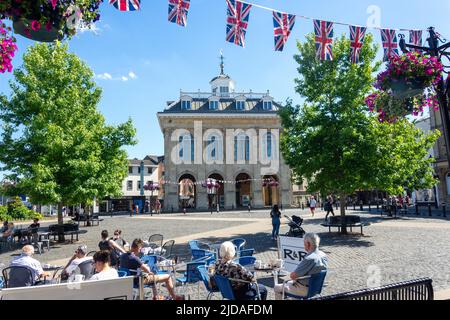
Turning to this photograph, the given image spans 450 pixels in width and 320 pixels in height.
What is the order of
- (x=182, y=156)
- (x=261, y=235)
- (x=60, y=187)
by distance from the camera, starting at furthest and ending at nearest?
(x=182, y=156) < (x=261, y=235) < (x=60, y=187)

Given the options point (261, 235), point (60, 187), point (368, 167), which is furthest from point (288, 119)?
point (60, 187)

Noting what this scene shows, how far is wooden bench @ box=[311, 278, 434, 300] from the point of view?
3.54 m

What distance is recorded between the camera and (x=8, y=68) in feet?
11.1

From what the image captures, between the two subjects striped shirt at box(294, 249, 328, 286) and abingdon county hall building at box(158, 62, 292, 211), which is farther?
abingdon county hall building at box(158, 62, 292, 211)

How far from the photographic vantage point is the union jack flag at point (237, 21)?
771 centimetres

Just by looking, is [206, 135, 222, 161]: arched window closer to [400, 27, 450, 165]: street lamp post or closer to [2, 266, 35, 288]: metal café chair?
[2, 266, 35, 288]: metal café chair

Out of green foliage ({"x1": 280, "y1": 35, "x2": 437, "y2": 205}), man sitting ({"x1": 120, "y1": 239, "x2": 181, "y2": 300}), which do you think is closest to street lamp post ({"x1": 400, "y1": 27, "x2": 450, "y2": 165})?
man sitting ({"x1": 120, "y1": 239, "x2": 181, "y2": 300})

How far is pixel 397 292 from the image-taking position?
3.84 meters

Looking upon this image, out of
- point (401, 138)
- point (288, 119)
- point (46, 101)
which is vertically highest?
point (46, 101)

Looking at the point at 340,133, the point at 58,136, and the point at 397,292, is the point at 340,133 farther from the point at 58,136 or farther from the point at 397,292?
the point at 58,136

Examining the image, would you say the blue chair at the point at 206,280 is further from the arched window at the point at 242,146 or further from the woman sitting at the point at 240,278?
the arched window at the point at 242,146

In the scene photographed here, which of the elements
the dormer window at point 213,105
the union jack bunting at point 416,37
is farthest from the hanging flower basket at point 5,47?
the dormer window at point 213,105

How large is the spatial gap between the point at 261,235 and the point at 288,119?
21.2 ft
